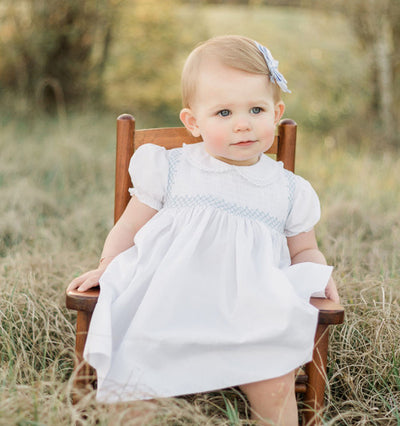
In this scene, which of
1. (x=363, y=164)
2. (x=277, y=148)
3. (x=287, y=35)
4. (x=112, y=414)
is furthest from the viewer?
(x=287, y=35)

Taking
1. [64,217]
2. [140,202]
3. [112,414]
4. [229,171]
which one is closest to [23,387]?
[112,414]

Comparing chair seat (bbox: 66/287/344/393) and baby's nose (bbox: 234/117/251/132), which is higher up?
baby's nose (bbox: 234/117/251/132)

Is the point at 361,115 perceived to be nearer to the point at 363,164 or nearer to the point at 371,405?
the point at 363,164

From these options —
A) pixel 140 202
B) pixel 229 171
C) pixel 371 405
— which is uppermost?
pixel 229 171

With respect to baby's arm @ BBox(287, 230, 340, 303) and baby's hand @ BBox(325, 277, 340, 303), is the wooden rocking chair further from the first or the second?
baby's arm @ BBox(287, 230, 340, 303)

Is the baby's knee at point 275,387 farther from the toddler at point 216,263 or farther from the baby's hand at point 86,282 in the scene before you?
the baby's hand at point 86,282

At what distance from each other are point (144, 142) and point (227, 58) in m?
0.48

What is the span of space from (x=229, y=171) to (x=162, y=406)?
28.4 inches

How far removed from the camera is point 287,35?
A: 25.6 ft

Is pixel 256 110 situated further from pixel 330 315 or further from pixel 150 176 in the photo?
pixel 330 315

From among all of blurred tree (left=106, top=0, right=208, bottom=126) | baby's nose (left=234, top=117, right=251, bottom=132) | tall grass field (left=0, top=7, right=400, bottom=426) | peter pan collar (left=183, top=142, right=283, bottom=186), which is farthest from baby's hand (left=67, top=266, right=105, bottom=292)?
blurred tree (left=106, top=0, right=208, bottom=126)

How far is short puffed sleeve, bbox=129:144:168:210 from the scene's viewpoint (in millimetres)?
1758

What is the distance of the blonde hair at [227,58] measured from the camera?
163 centimetres

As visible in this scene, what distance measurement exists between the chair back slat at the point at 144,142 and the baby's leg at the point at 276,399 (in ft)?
2.56
